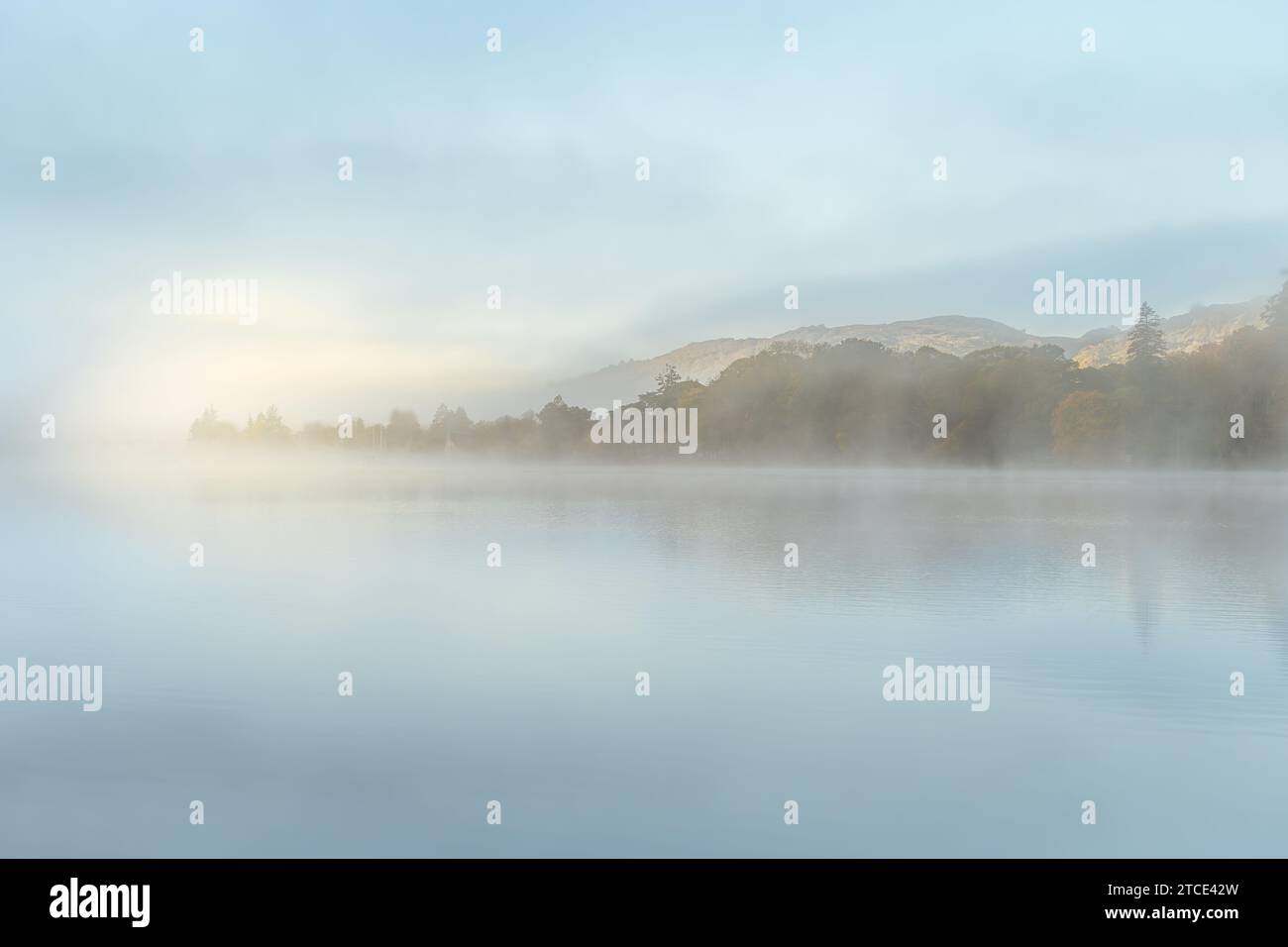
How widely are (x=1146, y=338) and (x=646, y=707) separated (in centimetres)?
12379

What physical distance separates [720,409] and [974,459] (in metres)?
49.2

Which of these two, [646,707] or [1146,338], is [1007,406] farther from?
[646,707]

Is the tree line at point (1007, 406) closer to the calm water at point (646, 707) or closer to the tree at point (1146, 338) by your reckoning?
the tree at point (1146, 338)

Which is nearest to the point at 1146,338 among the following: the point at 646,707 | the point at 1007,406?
the point at 1007,406

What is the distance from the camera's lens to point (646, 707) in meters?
12.3

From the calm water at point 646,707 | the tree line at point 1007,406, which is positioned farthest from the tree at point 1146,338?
the calm water at point 646,707

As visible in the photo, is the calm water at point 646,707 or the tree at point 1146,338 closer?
the calm water at point 646,707

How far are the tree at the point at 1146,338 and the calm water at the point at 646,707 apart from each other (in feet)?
342

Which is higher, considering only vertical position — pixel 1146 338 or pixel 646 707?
pixel 1146 338

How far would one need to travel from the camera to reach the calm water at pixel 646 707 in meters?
8.93

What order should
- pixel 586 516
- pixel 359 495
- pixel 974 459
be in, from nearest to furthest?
pixel 586 516 → pixel 359 495 → pixel 974 459
